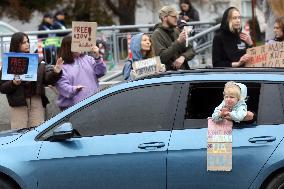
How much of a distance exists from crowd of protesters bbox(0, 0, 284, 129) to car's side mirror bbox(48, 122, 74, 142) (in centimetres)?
253

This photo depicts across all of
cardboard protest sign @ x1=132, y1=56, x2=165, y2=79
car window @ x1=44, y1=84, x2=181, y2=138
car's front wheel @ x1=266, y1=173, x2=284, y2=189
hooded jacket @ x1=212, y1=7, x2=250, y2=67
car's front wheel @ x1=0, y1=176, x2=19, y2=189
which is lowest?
car's front wheel @ x1=0, y1=176, x2=19, y2=189

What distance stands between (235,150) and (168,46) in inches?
146

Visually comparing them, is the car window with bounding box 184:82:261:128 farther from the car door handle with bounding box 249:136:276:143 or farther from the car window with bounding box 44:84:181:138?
the car door handle with bounding box 249:136:276:143

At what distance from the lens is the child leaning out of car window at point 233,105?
6.89 m

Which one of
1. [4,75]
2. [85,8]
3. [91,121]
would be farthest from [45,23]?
[85,8]

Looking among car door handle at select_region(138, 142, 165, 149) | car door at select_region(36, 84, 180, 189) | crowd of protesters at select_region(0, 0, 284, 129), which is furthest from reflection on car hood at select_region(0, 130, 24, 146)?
crowd of protesters at select_region(0, 0, 284, 129)

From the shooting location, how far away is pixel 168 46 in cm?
1032

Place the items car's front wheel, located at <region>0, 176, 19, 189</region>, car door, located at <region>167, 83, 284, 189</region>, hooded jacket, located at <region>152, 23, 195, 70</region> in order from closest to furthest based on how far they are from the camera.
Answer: car door, located at <region>167, 83, 284, 189</region>
car's front wheel, located at <region>0, 176, 19, 189</region>
hooded jacket, located at <region>152, 23, 195, 70</region>

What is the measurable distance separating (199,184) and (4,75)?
374 cm

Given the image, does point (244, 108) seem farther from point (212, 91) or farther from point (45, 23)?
point (45, 23)

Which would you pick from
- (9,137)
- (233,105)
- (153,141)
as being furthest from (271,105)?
(9,137)

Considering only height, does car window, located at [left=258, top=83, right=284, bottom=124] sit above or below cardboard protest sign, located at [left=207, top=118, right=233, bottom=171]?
above

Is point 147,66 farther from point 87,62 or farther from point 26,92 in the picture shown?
point 26,92

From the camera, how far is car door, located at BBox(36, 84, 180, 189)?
6.94 metres
